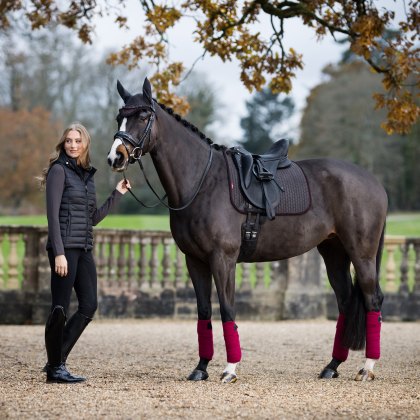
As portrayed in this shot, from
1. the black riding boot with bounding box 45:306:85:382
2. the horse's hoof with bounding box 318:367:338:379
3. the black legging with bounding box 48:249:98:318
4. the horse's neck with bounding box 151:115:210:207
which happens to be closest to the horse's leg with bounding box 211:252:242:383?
the horse's neck with bounding box 151:115:210:207

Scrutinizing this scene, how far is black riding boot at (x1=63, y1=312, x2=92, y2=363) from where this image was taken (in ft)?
20.8

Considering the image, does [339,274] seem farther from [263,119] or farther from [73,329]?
[263,119]

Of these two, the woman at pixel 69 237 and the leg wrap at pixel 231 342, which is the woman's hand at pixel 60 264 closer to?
the woman at pixel 69 237

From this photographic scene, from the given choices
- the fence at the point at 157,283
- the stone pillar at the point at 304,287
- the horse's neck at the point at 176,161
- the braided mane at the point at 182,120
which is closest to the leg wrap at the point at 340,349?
the horse's neck at the point at 176,161

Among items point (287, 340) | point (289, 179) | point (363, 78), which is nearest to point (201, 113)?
point (363, 78)

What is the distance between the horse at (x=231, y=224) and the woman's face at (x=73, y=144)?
1.29 feet

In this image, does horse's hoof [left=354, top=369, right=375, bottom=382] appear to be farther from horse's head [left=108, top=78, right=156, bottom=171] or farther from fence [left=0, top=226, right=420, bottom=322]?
fence [left=0, top=226, right=420, bottom=322]

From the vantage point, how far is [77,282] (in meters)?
6.34

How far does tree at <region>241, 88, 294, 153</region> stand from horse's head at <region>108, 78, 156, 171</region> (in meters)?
44.7


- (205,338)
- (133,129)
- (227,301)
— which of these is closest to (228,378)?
(205,338)

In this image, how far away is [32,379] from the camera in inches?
252

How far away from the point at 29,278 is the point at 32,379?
5.39 metres

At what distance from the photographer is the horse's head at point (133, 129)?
5980 mm

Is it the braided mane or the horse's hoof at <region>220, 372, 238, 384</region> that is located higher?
the braided mane
